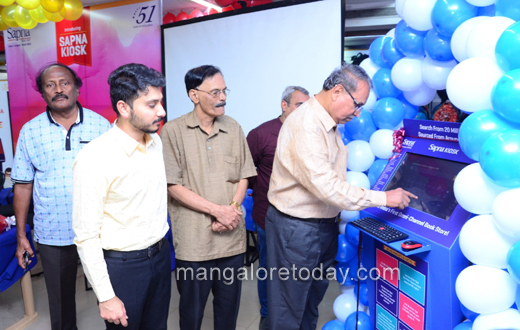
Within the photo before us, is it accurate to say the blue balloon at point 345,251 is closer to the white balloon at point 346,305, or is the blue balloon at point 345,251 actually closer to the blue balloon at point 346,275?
the blue balloon at point 346,275

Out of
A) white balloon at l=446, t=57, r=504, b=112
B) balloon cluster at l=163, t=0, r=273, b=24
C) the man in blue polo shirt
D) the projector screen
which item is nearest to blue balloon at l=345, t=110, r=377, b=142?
white balloon at l=446, t=57, r=504, b=112

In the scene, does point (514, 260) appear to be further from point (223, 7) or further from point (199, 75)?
point (223, 7)

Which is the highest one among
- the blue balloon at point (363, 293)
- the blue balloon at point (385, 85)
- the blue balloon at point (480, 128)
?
the blue balloon at point (385, 85)

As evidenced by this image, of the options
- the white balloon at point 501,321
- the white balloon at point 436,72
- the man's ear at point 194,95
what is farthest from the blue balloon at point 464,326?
the man's ear at point 194,95

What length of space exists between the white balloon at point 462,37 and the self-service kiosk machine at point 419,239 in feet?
0.88

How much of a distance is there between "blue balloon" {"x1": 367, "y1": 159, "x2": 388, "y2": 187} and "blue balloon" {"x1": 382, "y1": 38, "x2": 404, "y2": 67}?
0.52 meters

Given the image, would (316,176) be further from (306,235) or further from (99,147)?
(99,147)

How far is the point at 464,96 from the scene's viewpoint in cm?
130

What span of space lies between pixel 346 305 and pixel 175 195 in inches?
46.1

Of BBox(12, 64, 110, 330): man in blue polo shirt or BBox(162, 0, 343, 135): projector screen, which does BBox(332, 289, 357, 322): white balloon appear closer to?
BBox(12, 64, 110, 330): man in blue polo shirt

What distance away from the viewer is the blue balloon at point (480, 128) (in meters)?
1.19

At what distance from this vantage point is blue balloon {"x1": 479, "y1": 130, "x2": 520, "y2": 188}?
1071mm

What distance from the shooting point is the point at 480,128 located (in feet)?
3.96

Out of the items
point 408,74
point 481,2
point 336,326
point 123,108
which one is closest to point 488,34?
point 481,2
